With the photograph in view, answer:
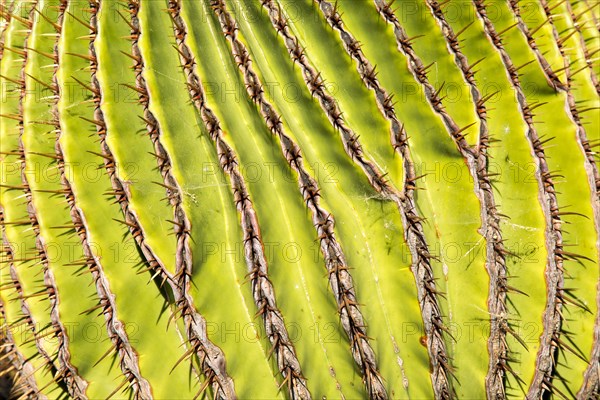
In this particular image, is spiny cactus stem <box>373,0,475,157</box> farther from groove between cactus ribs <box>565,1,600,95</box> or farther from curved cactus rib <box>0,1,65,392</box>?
curved cactus rib <box>0,1,65,392</box>

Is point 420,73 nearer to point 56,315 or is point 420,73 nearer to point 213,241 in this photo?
point 213,241

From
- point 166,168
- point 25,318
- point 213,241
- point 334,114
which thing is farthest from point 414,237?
point 25,318

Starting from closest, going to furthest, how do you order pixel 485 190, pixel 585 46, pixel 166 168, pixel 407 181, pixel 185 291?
pixel 185 291 → pixel 166 168 → pixel 407 181 → pixel 485 190 → pixel 585 46

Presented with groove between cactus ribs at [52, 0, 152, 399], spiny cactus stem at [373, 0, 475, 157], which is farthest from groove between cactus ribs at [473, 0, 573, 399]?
groove between cactus ribs at [52, 0, 152, 399]

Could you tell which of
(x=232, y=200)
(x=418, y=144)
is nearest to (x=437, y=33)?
(x=418, y=144)

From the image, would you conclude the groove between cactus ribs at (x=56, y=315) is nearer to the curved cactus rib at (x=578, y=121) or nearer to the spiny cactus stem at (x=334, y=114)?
the spiny cactus stem at (x=334, y=114)

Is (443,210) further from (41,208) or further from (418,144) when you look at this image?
(41,208)

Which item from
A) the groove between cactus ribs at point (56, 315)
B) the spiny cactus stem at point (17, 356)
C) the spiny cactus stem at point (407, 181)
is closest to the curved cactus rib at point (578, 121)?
the spiny cactus stem at point (407, 181)
